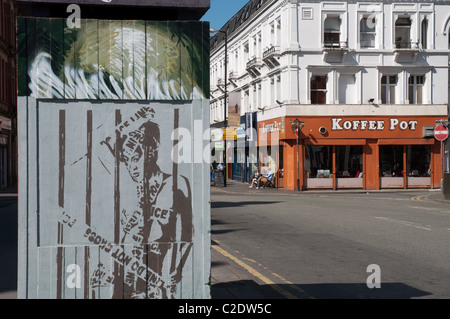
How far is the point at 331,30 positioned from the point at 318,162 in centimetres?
798

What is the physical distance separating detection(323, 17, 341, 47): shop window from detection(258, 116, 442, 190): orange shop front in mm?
4689

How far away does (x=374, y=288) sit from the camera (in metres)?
7.66

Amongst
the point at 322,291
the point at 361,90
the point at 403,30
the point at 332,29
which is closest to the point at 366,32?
the point at 332,29

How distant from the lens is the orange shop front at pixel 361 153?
35.6 m

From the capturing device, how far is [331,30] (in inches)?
1417

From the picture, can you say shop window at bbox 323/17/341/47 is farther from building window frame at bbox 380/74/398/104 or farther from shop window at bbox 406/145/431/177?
shop window at bbox 406/145/431/177

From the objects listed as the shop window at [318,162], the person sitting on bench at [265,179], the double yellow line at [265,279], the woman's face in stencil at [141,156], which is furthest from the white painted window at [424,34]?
the woman's face in stencil at [141,156]

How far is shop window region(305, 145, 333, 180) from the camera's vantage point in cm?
3566

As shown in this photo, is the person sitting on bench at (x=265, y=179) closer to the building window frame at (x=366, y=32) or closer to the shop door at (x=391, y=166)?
the shop door at (x=391, y=166)

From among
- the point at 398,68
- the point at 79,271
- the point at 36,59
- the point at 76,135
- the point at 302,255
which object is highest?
the point at 398,68

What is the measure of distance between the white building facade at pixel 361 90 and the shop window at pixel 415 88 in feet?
0.20

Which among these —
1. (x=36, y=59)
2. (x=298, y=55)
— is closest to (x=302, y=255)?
(x=36, y=59)
